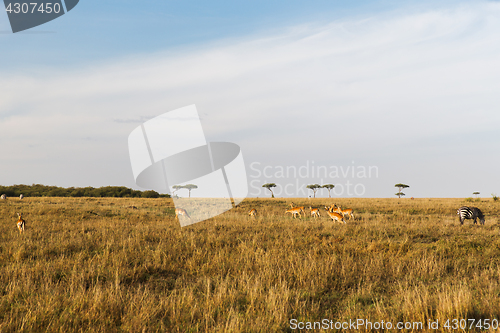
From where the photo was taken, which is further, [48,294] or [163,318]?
[48,294]

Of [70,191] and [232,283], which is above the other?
[70,191]

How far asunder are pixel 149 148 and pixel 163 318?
8.20 meters

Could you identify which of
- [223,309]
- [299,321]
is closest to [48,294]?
[223,309]

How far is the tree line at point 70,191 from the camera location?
5961 centimetres

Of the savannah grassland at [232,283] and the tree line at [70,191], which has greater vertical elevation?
the tree line at [70,191]

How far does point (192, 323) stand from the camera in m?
4.48

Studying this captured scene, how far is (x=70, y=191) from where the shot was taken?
64.8 meters

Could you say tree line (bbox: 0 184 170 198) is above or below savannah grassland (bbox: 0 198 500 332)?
above

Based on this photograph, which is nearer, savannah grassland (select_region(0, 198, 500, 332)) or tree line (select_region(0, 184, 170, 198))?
savannah grassland (select_region(0, 198, 500, 332))

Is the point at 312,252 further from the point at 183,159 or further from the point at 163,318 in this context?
the point at 183,159

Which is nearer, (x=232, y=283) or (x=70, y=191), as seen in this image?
(x=232, y=283)

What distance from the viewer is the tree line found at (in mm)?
59612

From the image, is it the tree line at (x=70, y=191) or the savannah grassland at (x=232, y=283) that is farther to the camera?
the tree line at (x=70, y=191)

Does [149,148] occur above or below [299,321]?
above
